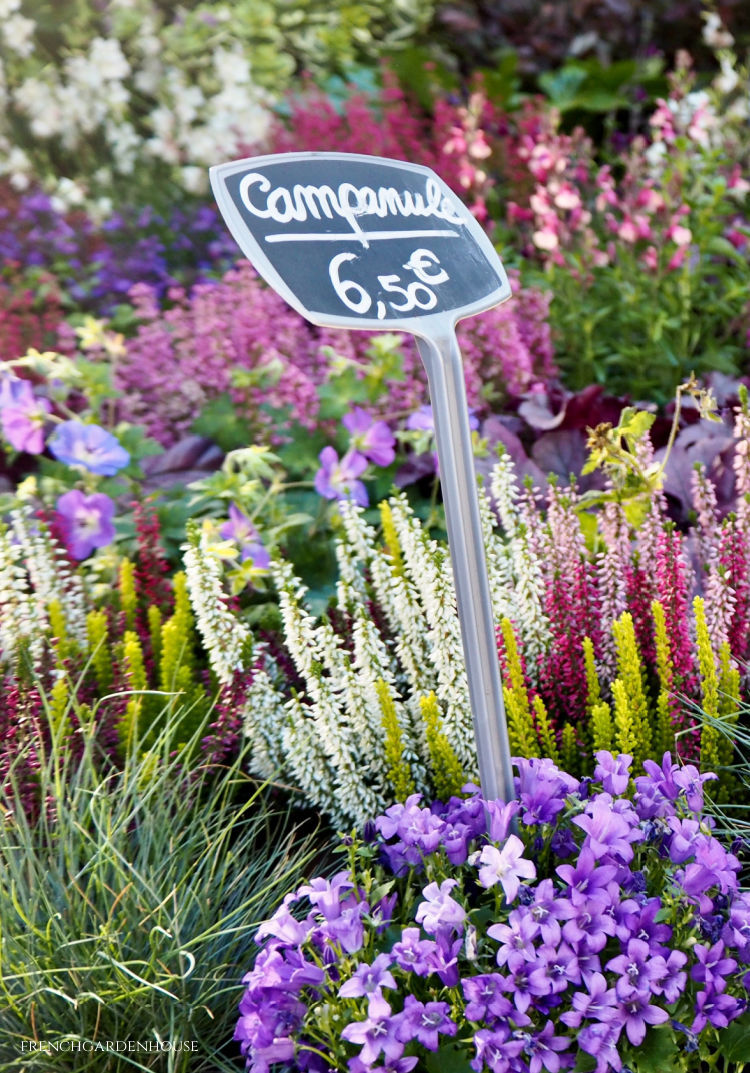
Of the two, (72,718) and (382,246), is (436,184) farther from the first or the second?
(72,718)

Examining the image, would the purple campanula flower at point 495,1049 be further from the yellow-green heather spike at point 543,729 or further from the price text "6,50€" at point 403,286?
the price text "6,50€" at point 403,286

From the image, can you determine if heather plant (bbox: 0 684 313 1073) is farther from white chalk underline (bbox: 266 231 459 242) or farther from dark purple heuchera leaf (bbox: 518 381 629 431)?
dark purple heuchera leaf (bbox: 518 381 629 431)

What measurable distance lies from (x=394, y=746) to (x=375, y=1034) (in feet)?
1.83

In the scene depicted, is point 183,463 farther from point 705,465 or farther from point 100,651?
point 705,465

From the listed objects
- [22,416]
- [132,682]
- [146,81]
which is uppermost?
[146,81]

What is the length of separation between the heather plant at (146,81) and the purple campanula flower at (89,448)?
9.58 ft

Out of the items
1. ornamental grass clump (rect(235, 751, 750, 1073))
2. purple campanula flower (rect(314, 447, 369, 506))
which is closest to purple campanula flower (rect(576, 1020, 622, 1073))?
ornamental grass clump (rect(235, 751, 750, 1073))

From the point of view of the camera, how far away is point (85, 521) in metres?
2.55

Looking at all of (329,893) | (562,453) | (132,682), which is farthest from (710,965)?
(562,453)

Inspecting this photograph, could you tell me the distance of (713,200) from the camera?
3514 mm

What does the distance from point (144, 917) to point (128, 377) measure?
7.37 ft

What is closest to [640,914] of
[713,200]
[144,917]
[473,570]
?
[473,570]

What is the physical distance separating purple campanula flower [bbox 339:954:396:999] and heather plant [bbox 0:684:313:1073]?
0.89ft

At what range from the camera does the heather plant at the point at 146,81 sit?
5.25 metres
